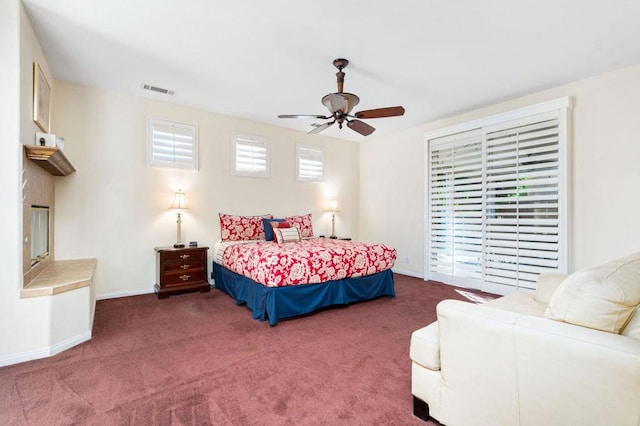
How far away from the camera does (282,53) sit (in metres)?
3.12

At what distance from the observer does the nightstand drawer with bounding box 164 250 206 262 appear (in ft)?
13.7

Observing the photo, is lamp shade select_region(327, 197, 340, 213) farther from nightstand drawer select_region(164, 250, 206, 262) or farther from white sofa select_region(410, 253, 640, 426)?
white sofa select_region(410, 253, 640, 426)

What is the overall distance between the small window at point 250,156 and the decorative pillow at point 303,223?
0.94m

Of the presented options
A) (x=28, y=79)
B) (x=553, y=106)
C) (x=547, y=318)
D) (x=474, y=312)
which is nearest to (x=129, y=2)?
(x=28, y=79)

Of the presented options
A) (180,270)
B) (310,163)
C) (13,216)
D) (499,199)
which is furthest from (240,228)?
(499,199)

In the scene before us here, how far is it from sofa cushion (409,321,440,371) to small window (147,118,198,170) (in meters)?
→ 4.19

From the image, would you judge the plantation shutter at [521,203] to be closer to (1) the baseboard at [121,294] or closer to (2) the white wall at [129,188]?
(2) the white wall at [129,188]

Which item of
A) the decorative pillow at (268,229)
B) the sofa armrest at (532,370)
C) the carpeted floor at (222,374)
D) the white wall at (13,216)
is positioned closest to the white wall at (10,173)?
the white wall at (13,216)

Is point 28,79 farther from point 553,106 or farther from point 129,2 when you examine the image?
point 553,106

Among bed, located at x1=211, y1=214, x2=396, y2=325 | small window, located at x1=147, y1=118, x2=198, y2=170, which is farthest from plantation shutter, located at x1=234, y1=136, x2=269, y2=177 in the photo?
bed, located at x1=211, y1=214, x2=396, y2=325

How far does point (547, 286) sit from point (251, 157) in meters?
4.49

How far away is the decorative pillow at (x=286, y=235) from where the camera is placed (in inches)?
178

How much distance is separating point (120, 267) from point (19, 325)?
6.21 ft

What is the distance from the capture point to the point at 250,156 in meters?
5.35
